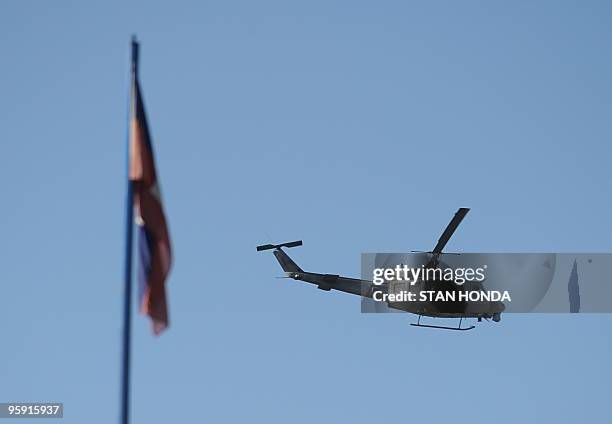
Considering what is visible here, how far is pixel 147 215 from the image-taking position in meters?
24.9

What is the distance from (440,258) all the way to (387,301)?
317 cm

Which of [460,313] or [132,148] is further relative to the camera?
[460,313]

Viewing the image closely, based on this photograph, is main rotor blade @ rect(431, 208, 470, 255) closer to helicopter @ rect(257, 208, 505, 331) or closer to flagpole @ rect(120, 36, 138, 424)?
helicopter @ rect(257, 208, 505, 331)

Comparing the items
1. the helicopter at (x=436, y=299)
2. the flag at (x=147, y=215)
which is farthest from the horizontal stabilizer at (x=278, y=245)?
the flag at (x=147, y=215)

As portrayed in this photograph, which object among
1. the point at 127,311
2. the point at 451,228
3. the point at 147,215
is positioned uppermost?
the point at 451,228

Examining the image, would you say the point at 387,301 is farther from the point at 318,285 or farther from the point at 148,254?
the point at 148,254

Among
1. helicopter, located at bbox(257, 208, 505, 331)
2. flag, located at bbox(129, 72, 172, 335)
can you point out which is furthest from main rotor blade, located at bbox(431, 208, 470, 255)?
flag, located at bbox(129, 72, 172, 335)

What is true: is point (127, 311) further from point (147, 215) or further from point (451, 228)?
point (451, 228)

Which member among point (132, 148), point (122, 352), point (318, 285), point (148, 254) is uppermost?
point (318, 285)

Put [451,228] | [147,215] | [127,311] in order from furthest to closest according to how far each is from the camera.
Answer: [451,228] → [147,215] → [127,311]

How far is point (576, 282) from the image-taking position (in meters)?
71.7

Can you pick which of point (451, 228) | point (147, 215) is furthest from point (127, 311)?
point (451, 228)

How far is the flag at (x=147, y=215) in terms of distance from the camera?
24703mm

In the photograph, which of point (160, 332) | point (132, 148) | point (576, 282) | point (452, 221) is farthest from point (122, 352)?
point (576, 282)
